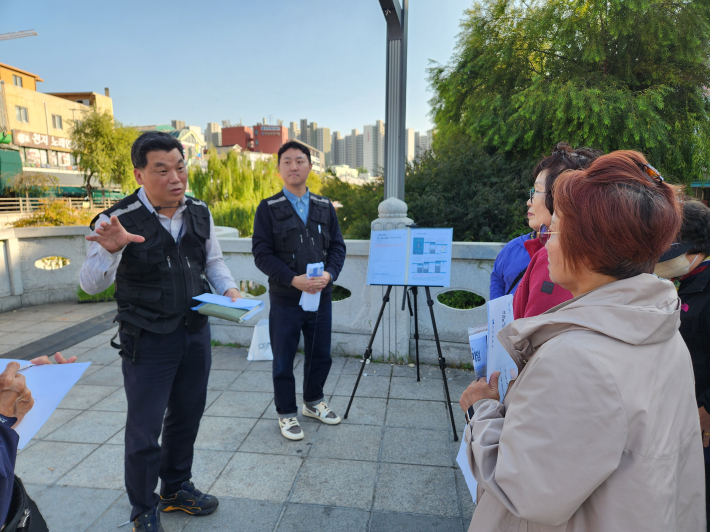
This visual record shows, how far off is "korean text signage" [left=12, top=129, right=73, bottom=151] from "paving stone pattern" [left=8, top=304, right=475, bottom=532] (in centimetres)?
4422

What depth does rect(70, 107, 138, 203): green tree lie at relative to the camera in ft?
94.7

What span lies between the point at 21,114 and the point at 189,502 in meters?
51.2

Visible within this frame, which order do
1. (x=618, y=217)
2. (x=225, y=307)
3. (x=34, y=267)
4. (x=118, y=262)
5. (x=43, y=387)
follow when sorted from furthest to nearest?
(x=34, y=267), (x=225, y=307), (x=118, y=262), (x=43, y=387), (x=618, y=217)

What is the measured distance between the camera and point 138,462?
2232 mm

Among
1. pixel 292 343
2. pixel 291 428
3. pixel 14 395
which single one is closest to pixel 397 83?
pixel 292 343

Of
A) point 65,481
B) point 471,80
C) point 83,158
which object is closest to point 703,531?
point 65,481

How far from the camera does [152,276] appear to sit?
225 centimetres

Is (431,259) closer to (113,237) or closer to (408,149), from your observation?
(113,237)

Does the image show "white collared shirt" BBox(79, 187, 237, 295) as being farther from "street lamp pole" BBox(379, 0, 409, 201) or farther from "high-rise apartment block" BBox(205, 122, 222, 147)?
"high-rise apartment block" BBox(205, 122, 222, 147)

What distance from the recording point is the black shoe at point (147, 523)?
2262 millimetres

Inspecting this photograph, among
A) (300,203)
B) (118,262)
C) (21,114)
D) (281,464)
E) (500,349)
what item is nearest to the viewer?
(500,349)

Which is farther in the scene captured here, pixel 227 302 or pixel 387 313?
pixel 387 313

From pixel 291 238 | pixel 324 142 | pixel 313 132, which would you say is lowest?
pixel 291 238

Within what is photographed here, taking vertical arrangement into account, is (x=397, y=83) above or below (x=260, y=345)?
above
